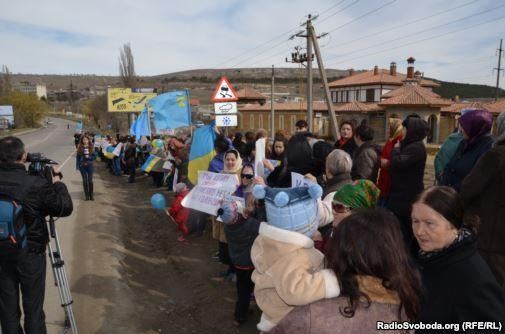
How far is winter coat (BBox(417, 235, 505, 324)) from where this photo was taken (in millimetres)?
1595

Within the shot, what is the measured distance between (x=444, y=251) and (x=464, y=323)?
340 mm

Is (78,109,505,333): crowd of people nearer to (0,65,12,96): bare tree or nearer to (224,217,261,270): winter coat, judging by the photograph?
(224,217,261,270): winter coat

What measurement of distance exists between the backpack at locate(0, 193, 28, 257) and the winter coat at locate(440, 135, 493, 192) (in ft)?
12.1

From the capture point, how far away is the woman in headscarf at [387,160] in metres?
4.39

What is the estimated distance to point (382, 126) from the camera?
40.9 meters

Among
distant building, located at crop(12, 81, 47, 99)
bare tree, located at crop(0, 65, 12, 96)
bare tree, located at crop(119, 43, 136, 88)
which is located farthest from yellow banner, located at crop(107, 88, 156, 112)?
distant building, located at crop(12, 81, 47, 99)

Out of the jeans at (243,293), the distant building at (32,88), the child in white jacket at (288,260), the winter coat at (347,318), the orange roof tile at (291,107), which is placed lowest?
the jeans at (243,293)

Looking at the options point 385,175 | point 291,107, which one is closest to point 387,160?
point 385,175

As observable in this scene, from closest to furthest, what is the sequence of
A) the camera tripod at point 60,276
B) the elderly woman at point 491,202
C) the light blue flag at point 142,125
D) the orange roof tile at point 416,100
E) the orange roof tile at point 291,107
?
the elderly woman at point 491,202 → the camera tripod at point 60,276 → the light blue flag at point 142,125 → the orange roof tile at point 416,100 → the orange roof tile at point 291,107

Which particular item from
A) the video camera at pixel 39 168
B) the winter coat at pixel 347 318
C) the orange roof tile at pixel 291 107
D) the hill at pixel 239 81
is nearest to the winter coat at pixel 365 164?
the winter coat at pixel 347 318

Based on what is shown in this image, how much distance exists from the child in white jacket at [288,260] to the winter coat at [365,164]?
8.21 ft

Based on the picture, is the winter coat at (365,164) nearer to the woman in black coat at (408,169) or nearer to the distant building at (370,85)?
the woman in black coat at (408,169)

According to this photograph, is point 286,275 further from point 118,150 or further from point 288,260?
point 118,150

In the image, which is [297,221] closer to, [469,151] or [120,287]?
[469,151]
